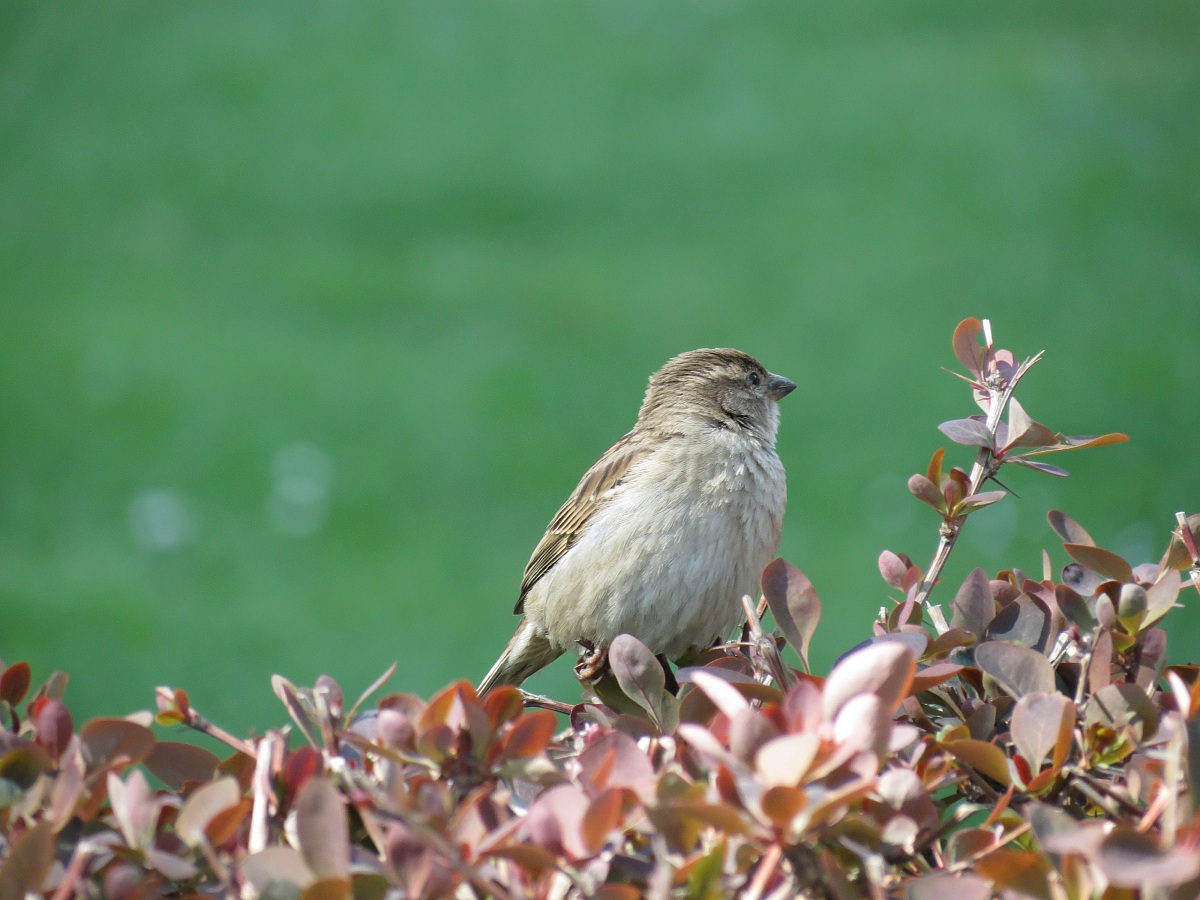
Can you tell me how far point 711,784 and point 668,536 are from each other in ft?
7.05

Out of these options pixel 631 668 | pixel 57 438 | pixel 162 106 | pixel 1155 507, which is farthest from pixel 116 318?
pixel 631 668

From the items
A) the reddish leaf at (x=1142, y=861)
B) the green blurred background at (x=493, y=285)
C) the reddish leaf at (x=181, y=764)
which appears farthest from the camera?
the green blurred background at (x=493, y=285)

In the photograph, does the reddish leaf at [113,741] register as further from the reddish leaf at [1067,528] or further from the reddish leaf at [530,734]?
the reddish leaf at [1067,528]

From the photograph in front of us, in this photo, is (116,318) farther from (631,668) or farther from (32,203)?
(631,668)

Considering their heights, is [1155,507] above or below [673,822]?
above

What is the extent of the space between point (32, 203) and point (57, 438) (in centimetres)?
200

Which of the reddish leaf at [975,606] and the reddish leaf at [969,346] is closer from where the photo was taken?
the reddish leaf at [975,606]

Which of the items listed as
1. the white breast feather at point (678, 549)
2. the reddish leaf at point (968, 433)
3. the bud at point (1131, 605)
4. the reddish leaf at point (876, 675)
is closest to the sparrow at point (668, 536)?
the white breast feather at point (678, 549)

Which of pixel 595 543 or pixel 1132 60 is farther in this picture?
pixel 1132 60

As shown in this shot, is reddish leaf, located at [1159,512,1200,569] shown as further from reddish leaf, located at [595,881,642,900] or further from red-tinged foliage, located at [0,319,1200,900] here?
reddish leaf, located at [595,881,642,900]

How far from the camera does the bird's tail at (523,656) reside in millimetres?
3734

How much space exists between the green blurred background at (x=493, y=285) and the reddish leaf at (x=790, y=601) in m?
3.93

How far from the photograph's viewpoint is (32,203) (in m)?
7.75

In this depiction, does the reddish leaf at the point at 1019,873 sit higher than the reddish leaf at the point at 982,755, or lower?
lower
